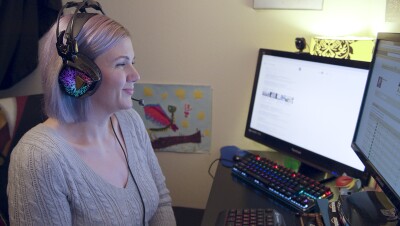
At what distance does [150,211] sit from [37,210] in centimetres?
34

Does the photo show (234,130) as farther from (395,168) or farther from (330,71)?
(395,168)

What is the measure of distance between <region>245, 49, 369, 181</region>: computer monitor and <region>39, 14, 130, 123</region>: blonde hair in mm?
579

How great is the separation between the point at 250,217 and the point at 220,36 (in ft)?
2.49

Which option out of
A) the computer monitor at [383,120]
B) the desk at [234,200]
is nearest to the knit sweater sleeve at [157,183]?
the desk at [234,200]

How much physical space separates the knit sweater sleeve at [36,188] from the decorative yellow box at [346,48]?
92 cm

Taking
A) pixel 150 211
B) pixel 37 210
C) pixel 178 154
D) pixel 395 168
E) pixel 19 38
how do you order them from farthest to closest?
pixel 178 154, pixel 19 38, pixel 150 211, pixel 37 210, pixel 395 168

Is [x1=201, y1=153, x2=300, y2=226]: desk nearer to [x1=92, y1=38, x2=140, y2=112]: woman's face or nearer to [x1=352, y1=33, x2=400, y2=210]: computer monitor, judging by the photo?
[x1=352, y1=33, x2=400, y2=210]: computer monitor

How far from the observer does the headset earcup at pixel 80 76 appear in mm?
818

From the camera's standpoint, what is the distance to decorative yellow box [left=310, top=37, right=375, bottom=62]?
1.11m

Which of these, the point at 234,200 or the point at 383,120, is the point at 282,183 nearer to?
the point at 234,200

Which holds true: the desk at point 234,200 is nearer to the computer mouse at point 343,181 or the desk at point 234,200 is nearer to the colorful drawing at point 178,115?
the computer mouse at point 343,181

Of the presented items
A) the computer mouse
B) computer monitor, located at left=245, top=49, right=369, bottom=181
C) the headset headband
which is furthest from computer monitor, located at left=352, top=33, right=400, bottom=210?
the headset headband

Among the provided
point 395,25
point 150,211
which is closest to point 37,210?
point 150,211

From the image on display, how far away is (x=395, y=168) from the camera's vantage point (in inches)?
27.6
